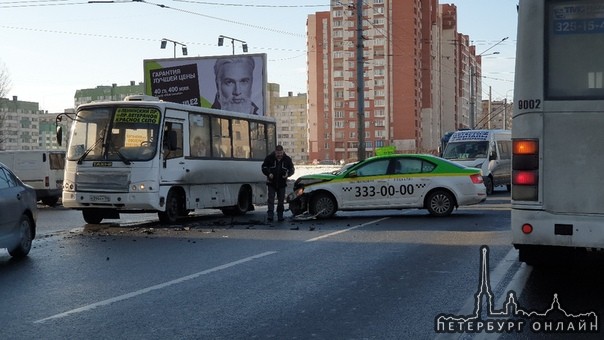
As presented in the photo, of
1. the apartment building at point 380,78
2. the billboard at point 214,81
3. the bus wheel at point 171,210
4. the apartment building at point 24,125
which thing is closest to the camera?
the bus wheel at point 171,210

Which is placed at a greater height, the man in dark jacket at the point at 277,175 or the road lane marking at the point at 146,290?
the man in dark jacket at the point at 277,175

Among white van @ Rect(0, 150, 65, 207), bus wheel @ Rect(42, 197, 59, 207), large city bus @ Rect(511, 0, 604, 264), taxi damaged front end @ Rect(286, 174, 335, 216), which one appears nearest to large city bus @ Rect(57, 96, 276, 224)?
taxi damaged front end @ Rect(286, 174, 335, 216)

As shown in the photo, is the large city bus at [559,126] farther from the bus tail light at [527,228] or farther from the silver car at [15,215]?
the silver car at [15,215]

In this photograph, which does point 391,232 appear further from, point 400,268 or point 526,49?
point 526,49

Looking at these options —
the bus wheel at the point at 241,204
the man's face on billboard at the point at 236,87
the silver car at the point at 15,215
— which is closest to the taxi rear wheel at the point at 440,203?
the bus wheel at the point at 241,204

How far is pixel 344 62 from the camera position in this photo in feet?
437

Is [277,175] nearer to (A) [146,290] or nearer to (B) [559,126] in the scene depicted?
(A) [146,290]

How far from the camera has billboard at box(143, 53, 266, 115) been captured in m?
36.5

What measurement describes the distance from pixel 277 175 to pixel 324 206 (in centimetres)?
137

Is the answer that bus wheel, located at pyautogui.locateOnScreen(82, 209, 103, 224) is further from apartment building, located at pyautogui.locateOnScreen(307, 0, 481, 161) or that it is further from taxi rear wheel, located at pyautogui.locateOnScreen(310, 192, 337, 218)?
apartment building, located at pyautogui.locateOnScreen(307, 0, 481, 161)

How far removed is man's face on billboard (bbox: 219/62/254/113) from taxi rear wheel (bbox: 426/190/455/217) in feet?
65.5

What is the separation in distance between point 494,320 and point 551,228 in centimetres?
139

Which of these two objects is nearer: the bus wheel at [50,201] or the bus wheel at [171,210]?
the bus wheel at [171,210]

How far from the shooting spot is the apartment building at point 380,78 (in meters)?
125
